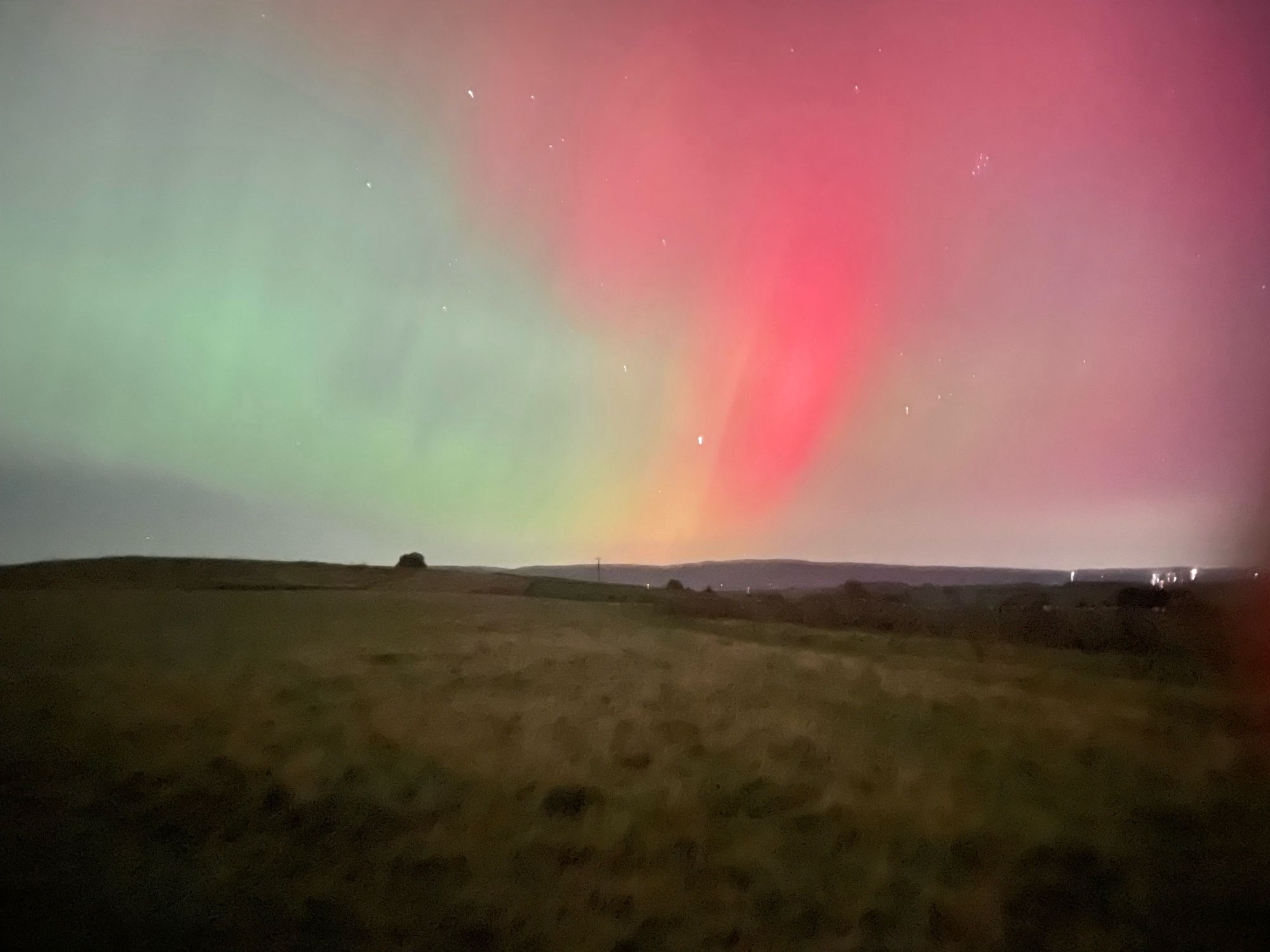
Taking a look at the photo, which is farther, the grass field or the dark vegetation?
the dark vegetation

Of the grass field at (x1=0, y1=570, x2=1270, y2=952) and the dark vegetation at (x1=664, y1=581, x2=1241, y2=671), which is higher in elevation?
the dark vegetation at (x1=664, y1=581, x2=1241, y2=671)

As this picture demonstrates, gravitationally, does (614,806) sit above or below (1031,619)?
below

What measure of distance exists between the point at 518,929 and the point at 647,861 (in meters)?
1.61

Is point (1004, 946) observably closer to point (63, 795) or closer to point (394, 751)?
point (394, 751)

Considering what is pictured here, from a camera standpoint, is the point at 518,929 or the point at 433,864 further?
the point at 433,864

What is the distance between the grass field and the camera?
7453mm

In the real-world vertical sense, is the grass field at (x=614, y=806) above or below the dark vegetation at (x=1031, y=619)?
below

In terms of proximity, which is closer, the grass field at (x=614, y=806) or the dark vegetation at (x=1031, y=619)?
the grass field at (x=614, y=806)

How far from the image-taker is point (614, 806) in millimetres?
9695

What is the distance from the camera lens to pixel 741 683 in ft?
50.6

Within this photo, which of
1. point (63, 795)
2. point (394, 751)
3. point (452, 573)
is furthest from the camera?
point (452, 573)

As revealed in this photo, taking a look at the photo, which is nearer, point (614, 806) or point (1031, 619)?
point (614, 806)

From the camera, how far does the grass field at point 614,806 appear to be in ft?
24.5

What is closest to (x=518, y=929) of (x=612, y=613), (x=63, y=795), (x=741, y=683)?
(x=63, y=795)
